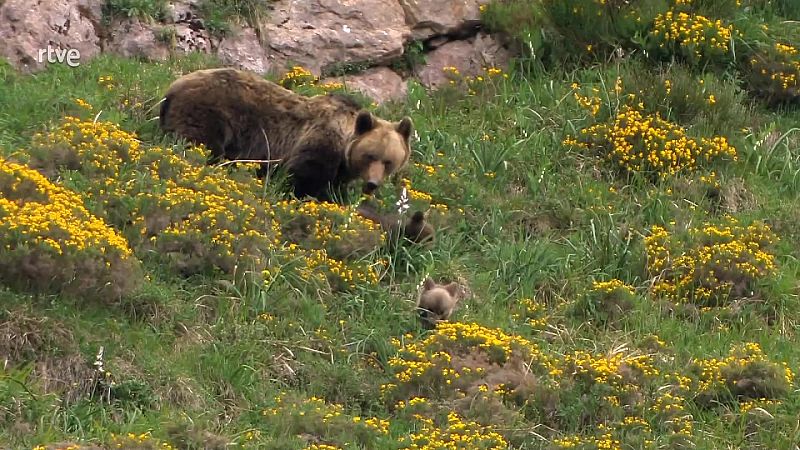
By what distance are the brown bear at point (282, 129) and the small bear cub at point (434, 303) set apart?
4.44 feet

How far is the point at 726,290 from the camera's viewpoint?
403 inches

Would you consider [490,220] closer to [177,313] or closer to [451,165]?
[451,165]

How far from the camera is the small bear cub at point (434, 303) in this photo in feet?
30.7

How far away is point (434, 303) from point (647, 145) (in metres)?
3.09

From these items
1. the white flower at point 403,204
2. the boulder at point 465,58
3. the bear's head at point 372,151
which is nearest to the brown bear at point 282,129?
the bear's head at point 372,151

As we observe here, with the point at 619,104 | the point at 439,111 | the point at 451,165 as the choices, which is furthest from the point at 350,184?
the point at 619,104

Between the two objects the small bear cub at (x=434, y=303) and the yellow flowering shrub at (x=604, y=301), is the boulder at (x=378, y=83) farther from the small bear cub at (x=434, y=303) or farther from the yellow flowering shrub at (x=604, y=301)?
the small bear cub at (x=434, y=303)

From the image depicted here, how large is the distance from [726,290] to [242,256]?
3.23 metres

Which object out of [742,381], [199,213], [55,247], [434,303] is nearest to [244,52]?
[199,213]

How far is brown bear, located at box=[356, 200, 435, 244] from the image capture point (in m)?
10.2

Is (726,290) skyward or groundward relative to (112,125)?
groundward

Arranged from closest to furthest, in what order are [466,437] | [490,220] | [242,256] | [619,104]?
[466,437], [242,256], [490,220], [619,104]

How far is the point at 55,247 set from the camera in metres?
8.29

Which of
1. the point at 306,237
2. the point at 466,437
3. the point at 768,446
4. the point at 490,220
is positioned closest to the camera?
the point at 466,437
